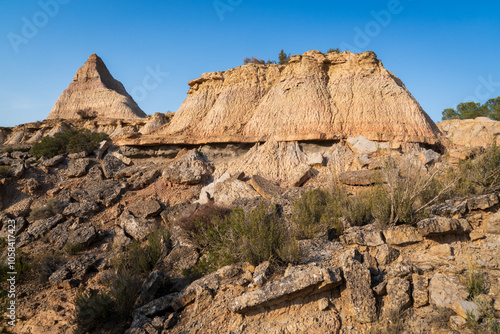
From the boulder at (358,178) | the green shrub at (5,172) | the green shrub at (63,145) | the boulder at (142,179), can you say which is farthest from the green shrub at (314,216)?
the green shrub at (5,172)

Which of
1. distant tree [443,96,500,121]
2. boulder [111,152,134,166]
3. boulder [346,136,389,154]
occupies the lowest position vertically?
boulder [346,136,389,154]

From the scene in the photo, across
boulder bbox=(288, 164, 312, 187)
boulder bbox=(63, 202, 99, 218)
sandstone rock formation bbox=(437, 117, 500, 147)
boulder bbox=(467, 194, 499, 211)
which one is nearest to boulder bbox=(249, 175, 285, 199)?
boulder bbox=(288, 164, 312, 187)

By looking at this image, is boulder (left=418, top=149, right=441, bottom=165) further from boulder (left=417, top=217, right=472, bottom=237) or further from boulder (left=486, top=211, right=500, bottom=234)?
boulder (left=417, top=217, right=472, bottom=237)

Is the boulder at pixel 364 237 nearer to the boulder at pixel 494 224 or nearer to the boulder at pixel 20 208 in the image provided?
the boulder at pixel 494 224

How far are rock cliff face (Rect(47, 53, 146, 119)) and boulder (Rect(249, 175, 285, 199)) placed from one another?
68.8ft

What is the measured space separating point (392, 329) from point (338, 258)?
1471mm

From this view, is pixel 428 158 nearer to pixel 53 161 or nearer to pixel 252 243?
pixel 252 243

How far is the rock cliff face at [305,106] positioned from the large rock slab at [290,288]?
9.57 m

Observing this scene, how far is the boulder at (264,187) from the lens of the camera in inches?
406

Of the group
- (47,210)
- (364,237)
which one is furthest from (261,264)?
(47,210)

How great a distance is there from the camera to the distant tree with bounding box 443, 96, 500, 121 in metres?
26.3

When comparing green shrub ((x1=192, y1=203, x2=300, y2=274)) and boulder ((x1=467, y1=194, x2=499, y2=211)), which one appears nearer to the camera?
green shrub ((x1=192, y1=203, x2=300, y2=274))

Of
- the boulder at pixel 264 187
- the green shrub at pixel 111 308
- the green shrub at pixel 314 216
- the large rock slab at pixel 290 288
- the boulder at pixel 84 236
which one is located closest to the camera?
the large rock slab at pixel 290 288

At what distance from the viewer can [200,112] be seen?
54.2 ft
